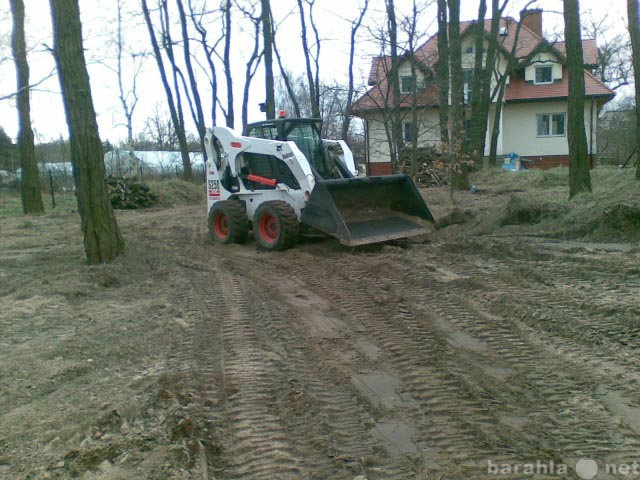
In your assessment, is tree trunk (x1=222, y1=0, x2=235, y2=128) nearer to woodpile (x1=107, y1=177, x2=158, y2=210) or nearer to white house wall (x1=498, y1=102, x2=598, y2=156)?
woodpile (x1=107, y1=177, x2=158, y2=210)

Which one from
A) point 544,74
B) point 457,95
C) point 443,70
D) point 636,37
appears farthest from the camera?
point 544,74

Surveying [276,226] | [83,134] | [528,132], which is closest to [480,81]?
[528,132]

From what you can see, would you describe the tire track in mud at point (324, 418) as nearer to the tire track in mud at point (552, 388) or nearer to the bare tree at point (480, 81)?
the tire track in mud at point (552, 388)

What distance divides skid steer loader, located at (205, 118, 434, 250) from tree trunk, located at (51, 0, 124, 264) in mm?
2850

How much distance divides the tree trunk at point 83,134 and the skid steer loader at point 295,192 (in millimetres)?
2850

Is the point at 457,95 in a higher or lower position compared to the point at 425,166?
higher

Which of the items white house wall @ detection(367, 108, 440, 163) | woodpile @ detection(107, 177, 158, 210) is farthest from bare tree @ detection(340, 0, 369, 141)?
woodpile @ detection(107, 177, 158, 210)

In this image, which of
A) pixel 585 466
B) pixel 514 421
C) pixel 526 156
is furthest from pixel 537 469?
pixel 526 156

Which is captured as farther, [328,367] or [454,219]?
[454,219]

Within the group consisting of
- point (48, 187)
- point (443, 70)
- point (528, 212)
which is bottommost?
point (528, 212)

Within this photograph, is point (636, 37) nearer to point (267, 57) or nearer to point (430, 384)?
point (430, 384)

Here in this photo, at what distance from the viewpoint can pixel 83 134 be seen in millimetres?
9477

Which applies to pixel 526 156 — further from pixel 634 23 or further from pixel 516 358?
pixel 516 358

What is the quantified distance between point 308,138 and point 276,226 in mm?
1938
